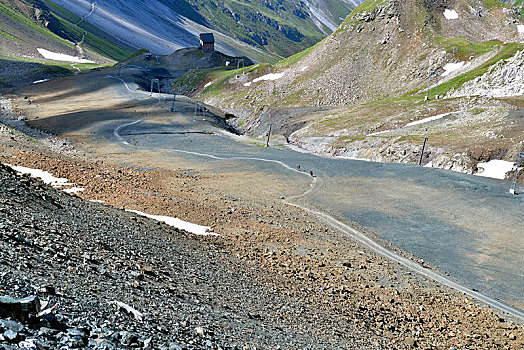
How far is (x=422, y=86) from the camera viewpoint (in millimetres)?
121500

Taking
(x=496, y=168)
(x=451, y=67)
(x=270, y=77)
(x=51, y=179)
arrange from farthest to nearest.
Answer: (x=270, y=77), (x=451, y=67), (x=496, y=168), (x=51, y=179)

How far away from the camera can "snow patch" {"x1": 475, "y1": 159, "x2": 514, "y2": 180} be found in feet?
190

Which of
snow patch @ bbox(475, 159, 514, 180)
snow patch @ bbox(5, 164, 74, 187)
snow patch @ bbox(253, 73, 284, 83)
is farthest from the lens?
snow patch @ bbox(253, 73, 284, 83)

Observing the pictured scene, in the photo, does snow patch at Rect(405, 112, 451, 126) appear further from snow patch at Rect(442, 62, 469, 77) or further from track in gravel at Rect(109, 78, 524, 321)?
track in gravel at Rect(109, 78, 524, 321)

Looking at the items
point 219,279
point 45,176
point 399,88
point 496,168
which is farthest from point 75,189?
point 399,88

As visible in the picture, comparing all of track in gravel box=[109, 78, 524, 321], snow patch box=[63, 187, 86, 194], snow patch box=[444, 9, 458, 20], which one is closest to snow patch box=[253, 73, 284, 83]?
snow patch box=[444, 9, 458, 20]

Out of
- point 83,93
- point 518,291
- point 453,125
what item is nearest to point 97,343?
point 518,291

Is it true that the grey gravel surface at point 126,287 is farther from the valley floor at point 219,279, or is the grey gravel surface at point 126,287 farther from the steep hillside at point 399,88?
the steep hillside at point 399,88

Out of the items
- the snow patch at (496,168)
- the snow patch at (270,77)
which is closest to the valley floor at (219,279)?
the snow patch at (496,168)

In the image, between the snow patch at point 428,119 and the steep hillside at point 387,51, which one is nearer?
the snow patch at point 428,119

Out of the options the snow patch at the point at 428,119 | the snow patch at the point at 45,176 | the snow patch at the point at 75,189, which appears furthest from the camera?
the snow patch at the point at 428,119

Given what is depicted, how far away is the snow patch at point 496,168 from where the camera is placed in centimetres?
5797

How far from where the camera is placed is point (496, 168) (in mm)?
59719

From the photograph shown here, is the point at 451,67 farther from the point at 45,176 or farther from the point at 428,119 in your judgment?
the point at 45,176
